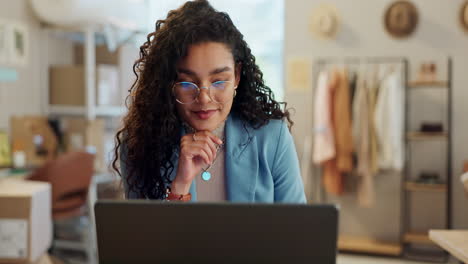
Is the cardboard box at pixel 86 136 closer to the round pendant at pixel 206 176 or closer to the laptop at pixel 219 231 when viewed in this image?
the round pendant at pixel 206 176

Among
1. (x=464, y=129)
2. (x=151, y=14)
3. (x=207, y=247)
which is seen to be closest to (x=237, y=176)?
(x=207, y=247)

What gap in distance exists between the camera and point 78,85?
14.1 feet

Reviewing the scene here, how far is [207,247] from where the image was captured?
0.80m

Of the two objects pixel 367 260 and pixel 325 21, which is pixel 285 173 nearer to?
pixel 367 260

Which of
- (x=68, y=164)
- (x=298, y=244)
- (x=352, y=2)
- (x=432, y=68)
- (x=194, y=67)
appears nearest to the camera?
(x=298, y=244)

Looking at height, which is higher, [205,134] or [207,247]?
[205,134]

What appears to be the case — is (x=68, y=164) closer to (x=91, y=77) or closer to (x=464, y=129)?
(x=91, y=77)

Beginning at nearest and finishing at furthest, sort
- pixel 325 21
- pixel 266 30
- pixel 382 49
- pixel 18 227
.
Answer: pixel 18 227 → pixel 382 49 → pixel 325 21 → pixel 266 30

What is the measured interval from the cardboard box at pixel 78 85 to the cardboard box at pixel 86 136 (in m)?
0.18

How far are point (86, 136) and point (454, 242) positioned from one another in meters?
3.23

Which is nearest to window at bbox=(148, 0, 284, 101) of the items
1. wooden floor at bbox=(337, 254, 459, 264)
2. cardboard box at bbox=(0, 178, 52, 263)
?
wooden floor at bbox=(337, 254, 459, 264)

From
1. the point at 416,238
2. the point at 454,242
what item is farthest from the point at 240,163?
the point at 416,238

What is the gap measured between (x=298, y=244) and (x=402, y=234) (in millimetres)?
3711

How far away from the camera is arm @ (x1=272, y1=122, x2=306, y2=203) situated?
3.90 ft
